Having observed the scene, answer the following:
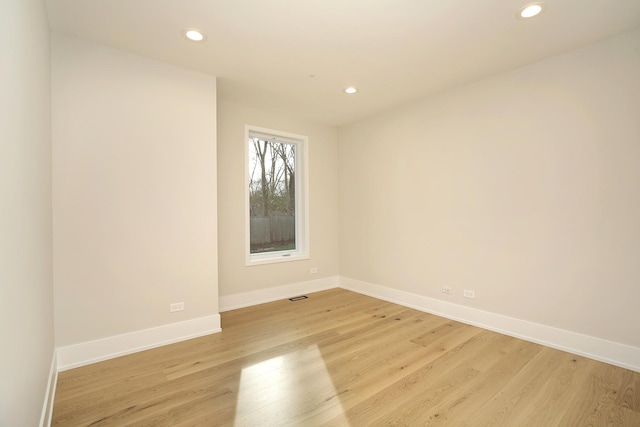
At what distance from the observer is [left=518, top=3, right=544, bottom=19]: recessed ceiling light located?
80.8 inches

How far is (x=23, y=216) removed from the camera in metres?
1.36

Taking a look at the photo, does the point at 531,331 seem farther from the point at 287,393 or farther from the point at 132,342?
the point at 132,342

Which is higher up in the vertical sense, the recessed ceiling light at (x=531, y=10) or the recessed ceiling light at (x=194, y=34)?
the recessed ceiling light at (x=194, y=34)

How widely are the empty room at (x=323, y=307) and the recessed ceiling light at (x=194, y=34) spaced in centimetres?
1

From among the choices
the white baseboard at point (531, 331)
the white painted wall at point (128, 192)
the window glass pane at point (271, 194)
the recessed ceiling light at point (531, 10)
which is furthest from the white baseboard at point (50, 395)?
the recessed ceiling light at point (531, 10)

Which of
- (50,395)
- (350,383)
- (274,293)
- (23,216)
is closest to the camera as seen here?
(23,216)

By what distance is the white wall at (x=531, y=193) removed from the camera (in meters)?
2.40

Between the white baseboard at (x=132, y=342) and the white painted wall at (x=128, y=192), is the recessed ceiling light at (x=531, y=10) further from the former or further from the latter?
the white baseboard at (x=132, y=342)

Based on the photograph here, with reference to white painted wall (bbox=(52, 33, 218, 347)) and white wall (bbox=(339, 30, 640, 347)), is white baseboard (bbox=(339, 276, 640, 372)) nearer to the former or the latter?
white wall (bbox=(339, 30, 640, 347))

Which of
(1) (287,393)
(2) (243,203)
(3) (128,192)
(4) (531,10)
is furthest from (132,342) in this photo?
(4) (531,10)

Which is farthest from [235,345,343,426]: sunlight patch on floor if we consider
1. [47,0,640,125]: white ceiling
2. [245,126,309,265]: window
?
[47,0,640,125]: white ceiling

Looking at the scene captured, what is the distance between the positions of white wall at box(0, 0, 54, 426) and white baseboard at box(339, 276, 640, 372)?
3579mm

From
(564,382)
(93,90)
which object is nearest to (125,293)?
(93,90)

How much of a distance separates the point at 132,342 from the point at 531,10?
13.8ft
